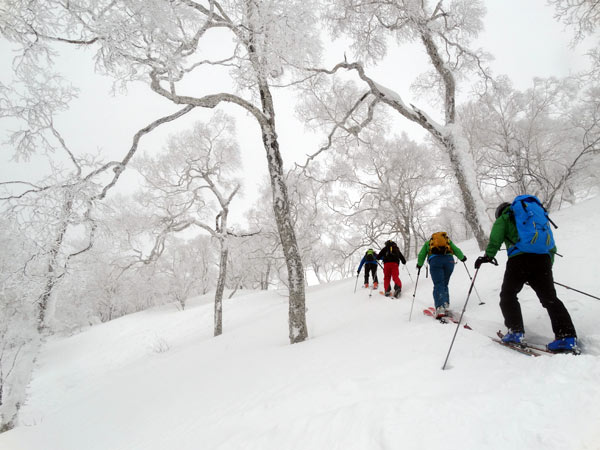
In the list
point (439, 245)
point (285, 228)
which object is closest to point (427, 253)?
point (439, 245)

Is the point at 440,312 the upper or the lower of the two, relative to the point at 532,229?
lower

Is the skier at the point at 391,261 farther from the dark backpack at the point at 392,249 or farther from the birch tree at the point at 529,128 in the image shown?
the birch tree at the point at 529,128

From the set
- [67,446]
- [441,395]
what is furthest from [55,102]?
[441,395]

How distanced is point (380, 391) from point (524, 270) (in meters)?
2.36

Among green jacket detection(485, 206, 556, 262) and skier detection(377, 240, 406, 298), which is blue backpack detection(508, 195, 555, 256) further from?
skier detection(377, 240, 406, 298)

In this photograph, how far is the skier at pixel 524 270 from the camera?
2.87 metres

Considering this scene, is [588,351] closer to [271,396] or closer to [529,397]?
[529,397]

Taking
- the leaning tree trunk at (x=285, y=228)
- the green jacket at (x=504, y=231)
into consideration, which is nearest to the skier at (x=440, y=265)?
the green jacket at (x=504, y=231)

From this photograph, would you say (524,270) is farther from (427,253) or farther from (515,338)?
(427,253)

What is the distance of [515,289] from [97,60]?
267 inches

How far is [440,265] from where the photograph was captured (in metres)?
5.16

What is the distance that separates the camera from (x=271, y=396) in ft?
9.46

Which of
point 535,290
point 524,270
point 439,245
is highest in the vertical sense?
point 439,245

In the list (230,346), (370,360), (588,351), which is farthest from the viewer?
(230,346)
